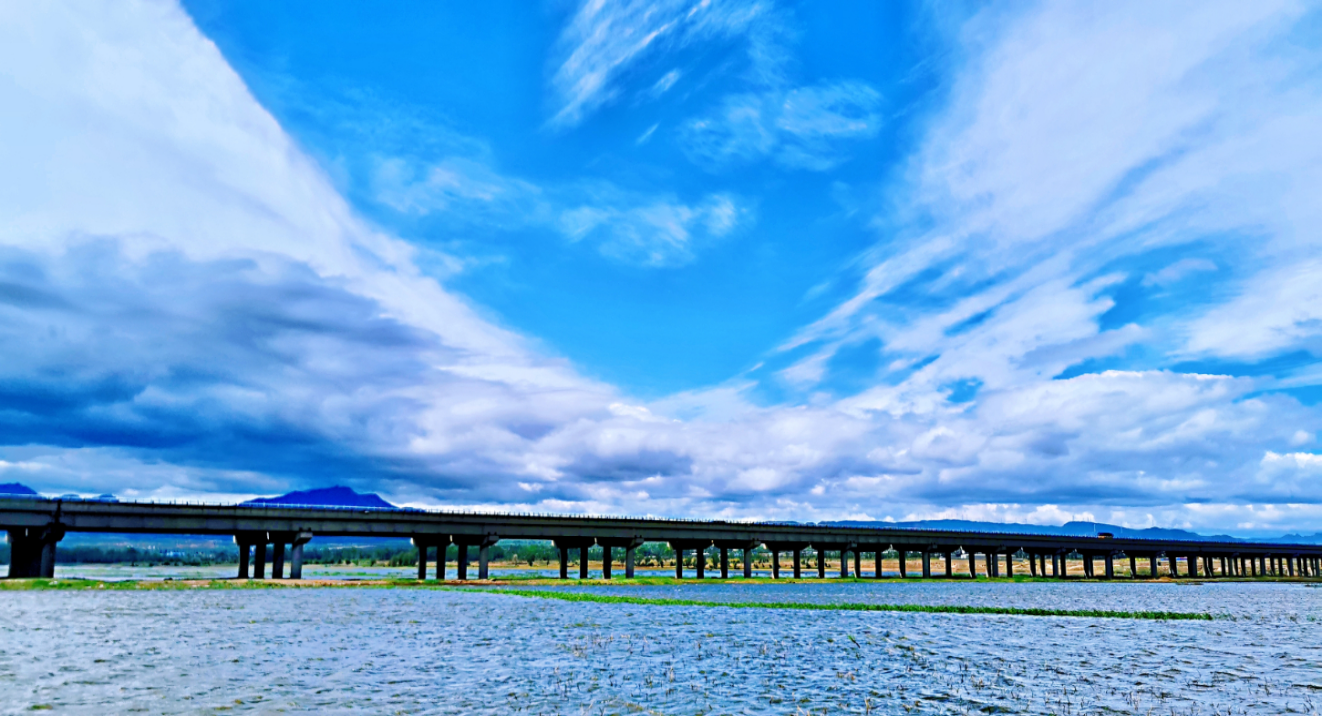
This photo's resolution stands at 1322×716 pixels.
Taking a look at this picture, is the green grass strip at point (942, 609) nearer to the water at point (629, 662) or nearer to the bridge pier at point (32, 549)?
the water at point (629, 662)

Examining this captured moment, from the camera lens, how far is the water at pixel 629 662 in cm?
2698

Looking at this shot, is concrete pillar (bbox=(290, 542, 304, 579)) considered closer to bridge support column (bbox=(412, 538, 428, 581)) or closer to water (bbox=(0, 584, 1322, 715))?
bridge support column (bbox=(412, 538, 428, 581))

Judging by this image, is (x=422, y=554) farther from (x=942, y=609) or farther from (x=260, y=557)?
(x=942, y=609)

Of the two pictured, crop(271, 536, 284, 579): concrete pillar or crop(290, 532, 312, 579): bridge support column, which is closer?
crop(290, 532, 312, 579): bridge support column


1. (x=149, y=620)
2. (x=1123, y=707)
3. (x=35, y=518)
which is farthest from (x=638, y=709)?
(x=35, y=518)

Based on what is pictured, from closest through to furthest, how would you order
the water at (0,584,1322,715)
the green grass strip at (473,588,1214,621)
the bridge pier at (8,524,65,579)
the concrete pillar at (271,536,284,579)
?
the water at (0,584,1322,715), the green grass strip at (473,588,1214,621), the bridge pier at (8,524,65,579), the concrete pillar at (271,536,284,579)

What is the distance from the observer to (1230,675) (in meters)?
34.8

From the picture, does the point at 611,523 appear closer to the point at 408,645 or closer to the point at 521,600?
the point at 521,600

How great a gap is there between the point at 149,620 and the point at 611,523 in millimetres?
84460

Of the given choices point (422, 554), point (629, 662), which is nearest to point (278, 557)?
point (422, 554)

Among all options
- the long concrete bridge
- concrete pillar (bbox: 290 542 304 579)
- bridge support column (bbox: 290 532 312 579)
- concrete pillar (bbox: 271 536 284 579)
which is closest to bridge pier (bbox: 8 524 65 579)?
the long concrete bridge

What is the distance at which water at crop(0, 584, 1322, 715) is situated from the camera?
26984 millimetres

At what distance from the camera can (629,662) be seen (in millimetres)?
35969

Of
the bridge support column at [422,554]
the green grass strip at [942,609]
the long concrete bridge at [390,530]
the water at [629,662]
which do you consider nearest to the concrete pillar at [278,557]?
the long concrete bridge at [390,530]
